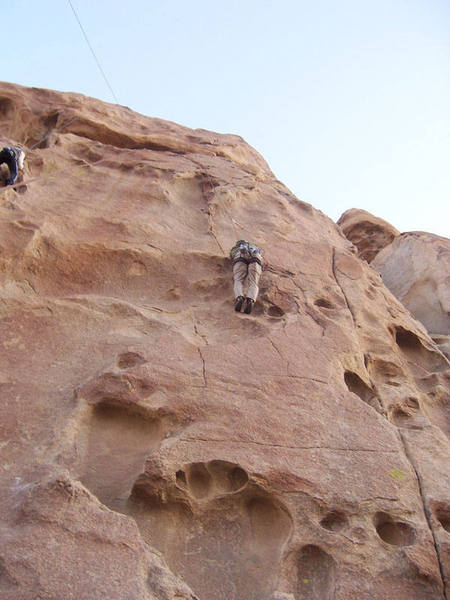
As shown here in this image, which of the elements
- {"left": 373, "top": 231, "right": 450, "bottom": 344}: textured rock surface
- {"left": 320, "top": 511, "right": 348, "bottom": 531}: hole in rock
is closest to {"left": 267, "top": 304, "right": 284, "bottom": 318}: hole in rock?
{"left": 320, "top": 511, "right": 348, "bottom": 531}: hole in rock

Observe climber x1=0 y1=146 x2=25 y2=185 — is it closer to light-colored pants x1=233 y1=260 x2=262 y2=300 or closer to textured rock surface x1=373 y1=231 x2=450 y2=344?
light-colored pants x1=233 y1=260 x2=262 y2=300

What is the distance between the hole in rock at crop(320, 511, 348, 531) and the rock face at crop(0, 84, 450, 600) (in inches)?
0.5

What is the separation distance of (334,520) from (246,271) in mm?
3649

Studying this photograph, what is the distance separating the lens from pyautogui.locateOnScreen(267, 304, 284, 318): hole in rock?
7.12m

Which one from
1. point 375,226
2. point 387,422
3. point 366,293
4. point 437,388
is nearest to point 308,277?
point 366,293

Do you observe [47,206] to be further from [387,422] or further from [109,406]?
[387,422]

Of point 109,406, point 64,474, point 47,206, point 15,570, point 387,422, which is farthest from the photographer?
point 47,206

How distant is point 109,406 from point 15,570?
192 centimetres

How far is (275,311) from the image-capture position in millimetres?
7180

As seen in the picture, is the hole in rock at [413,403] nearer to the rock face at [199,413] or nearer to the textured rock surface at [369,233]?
the rock face at [199,413]

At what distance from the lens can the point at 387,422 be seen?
5551mm

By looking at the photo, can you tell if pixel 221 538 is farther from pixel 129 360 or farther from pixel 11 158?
pixel 11 158

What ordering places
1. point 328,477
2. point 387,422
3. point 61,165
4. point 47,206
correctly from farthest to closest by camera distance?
point 61,165 < point 47,206 < point 387,422 < point 328,477

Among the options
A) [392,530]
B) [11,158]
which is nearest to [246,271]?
[392,530]
